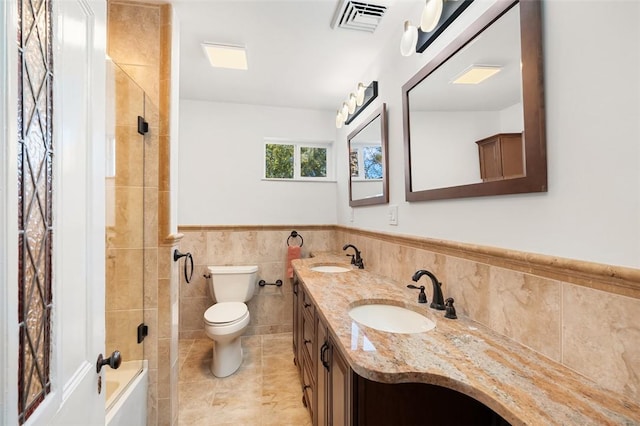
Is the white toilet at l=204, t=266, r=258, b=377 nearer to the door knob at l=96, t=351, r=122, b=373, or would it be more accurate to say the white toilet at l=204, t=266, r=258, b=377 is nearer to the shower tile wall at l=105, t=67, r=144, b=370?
the shower tile wall at l=105, t=67, r=144, b=370

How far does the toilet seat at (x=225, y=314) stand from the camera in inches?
81.4

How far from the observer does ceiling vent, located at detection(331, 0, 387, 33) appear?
1467mm

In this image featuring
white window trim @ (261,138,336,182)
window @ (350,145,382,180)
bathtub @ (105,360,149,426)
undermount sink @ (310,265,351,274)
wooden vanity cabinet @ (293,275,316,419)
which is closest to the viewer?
bathtub @ (105,360,149,426)

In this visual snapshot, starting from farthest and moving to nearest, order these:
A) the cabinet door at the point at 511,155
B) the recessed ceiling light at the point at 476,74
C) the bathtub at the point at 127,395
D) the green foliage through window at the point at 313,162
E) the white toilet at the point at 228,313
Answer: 1. the green foliage through window at the point at 313,162
2. the white toilet at the point at 228,313
3. the bathtub at the point at 127,395
4. the recessed ceiling light at the point at 476,74
5. the cabinet door at the point at 511,155

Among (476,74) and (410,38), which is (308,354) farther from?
(410,38)

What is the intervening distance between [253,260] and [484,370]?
7.82 ft

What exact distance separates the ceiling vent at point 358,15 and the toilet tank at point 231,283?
2116mm

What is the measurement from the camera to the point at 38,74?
52 cm

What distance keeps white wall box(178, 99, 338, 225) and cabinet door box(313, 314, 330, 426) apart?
173cm

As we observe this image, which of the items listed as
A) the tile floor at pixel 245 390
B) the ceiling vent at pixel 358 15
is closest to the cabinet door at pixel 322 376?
the tile floor at pixel 245 390

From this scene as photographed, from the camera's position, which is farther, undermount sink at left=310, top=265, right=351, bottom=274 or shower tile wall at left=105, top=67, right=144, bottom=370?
undermount sink at left=310, top=265, right=351, bottom=274

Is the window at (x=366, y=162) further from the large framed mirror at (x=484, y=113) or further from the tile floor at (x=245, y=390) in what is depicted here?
the tile floor at (x=245, y=390)

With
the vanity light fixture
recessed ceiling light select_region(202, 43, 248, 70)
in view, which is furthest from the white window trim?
recessed ceiling light select_region(202, 43, 248, 70)

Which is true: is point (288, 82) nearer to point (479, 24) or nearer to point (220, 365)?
point (479, 24)
